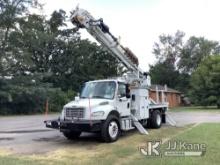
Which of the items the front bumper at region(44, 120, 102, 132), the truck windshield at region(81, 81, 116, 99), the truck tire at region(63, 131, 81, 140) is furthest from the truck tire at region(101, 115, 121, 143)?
the truck tire at region(63, 131, 81, 140)

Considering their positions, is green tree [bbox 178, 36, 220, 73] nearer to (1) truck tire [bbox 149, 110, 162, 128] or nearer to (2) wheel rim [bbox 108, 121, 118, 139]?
(1) truck tire [bbox 149, 110, 162, 128]

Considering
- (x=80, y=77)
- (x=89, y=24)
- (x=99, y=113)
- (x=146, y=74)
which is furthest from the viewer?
(x=80, y=77)

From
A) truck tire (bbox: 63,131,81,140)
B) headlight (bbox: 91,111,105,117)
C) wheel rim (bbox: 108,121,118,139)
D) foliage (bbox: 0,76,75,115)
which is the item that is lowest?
truck tire (bbox: 63,131,81,140)

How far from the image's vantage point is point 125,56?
1642 cm

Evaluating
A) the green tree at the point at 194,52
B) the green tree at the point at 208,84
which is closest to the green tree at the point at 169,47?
the green tree at the point at 194,52

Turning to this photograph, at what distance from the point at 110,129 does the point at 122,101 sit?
1642 mm

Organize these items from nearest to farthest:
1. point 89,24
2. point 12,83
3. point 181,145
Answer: point 181,145, point 89,24, point 12,83

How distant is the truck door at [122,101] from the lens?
47.6 feet

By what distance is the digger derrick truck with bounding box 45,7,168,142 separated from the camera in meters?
13.1

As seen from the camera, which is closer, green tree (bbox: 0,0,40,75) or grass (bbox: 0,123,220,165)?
grass (bbox: 0,123,220,165)

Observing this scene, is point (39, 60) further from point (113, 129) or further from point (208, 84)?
point (113, 129)

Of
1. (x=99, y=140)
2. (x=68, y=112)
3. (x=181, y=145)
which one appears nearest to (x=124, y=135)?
(x=99, y=140)

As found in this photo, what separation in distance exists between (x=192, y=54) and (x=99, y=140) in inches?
2436

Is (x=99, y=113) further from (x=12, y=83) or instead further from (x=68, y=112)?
(x=12, y=83)
